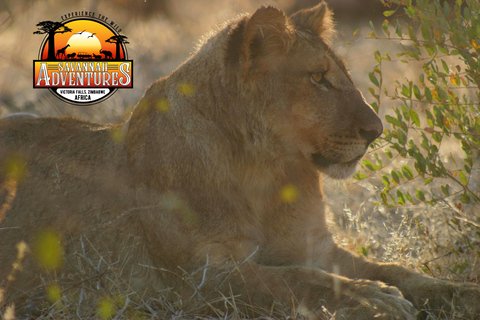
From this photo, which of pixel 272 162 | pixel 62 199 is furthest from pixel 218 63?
pixel 62 199

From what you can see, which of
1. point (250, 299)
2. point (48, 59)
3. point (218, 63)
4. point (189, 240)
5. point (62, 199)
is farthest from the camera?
point (48, 59)

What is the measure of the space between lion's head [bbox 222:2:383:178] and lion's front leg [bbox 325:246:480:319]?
1.84 feet

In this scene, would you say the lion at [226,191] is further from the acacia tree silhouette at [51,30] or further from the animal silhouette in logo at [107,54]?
the acacia tree silhouette at [51,30]

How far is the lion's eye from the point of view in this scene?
9.57 ft

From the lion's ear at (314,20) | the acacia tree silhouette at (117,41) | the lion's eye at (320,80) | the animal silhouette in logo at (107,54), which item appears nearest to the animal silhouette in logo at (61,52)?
the animal silhouette in logo at (107,54)

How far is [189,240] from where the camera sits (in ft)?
8.91

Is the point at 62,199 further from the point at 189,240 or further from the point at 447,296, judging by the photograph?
the point at 447,296

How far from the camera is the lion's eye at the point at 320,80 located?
2918 mm

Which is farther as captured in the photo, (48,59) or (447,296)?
(48,59)

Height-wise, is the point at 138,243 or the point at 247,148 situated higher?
the point at 247,148

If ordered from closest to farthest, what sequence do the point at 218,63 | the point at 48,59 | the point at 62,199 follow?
1. the point at 218,63
2. the point at 62,199
3. the point at 48,59

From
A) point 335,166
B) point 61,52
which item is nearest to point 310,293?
point 335,166

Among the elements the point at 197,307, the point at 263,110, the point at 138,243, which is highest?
the point at 263,110

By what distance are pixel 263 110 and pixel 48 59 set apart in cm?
378
